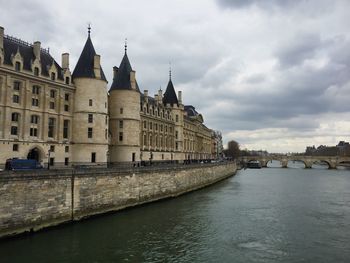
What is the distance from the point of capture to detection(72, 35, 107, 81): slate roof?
39.7m

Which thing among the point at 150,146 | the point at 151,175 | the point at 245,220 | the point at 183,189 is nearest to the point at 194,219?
the point at 245,220

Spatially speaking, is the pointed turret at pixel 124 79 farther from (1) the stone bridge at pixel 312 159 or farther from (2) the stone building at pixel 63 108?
(1) the stone bridge at pixel 312 159

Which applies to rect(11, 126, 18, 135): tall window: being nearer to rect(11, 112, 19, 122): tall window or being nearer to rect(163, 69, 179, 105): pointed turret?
rect(11, 112, 19, 122): tall window

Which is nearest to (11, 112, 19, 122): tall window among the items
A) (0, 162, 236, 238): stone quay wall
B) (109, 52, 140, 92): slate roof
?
(0, 162, 236, 238): stone quay wall

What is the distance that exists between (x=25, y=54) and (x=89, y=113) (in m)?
8.56

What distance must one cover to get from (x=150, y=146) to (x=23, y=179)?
3557 cm

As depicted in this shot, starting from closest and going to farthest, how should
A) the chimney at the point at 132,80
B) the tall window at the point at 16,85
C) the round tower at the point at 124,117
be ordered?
the tall window at the point at 16,85, the round tower at the point at 124,117, the chimney at the point at 132,80

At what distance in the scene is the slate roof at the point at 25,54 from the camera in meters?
34.2

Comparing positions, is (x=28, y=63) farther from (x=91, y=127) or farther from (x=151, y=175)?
(x=151, y=175)

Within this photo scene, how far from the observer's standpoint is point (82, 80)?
3944 cm

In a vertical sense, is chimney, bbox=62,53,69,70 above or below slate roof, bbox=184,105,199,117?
below

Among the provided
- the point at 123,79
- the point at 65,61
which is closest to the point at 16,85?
the point at 65,61

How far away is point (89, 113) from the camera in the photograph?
3912 cm

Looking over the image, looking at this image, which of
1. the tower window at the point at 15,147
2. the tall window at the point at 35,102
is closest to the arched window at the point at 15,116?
the tall window at the point at 35,102
